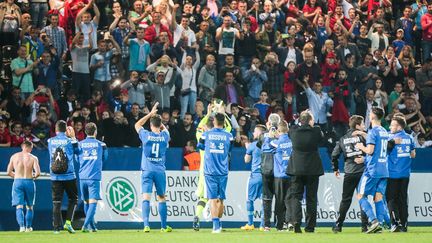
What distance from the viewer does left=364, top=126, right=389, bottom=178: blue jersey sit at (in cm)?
2223

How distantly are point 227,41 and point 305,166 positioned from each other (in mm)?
10542

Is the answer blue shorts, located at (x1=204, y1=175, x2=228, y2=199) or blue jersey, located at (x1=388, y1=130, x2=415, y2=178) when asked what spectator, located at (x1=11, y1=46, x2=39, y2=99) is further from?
blue jersey, located at (x1=388, y1=130, x2=415, y2=178)

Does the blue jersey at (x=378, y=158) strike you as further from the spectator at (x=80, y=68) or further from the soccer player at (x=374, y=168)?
the spectator at (x=80, y=68)

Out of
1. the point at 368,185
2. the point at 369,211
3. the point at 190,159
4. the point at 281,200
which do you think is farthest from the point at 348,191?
the point at 190,159

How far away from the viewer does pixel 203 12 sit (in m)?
32.6

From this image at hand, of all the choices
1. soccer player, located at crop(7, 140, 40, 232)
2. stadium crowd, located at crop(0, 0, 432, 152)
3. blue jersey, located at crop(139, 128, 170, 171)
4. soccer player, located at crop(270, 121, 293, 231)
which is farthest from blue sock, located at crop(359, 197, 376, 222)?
soccer player, located at crop(7, 140, 40, 232)

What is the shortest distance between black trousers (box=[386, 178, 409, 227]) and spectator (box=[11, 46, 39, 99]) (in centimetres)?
1047

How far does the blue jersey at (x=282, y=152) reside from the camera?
2347 cm

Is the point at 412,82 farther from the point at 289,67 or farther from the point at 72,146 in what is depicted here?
the point at 72,146

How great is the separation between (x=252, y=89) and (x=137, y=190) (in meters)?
6.00

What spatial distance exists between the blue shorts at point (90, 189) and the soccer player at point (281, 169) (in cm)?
380

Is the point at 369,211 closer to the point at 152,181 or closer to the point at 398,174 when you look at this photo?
the point at 398,174

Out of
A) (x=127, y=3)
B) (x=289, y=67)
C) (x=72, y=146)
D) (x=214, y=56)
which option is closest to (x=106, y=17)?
(x=127, y=3)

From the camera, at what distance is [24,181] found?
81.5 feet
